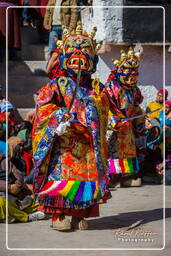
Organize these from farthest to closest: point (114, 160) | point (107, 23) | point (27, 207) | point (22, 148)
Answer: point (107, 23) < point (114, 160) < point (22, 148) < point (27, 207)

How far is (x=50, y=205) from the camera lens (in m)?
8.37

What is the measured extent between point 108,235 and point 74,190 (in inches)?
21.1

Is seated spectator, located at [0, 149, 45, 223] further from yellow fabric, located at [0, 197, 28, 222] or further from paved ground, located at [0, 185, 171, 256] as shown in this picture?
paved ground, located at [0, 185, 171, 256]

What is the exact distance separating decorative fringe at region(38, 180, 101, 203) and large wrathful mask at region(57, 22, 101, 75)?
108 centimetres

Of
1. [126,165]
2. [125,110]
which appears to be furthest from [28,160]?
[126,165]

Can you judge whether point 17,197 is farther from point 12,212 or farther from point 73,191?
point 73,191

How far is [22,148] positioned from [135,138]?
7.40 feet

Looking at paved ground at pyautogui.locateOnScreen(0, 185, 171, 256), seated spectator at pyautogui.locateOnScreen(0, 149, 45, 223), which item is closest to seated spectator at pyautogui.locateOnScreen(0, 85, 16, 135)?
paved ground at pyautogui.locateOnScreen(0, 185, 171, 256)

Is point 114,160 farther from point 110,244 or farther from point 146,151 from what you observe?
point 110,244

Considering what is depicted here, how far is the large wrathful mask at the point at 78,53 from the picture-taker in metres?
8.45

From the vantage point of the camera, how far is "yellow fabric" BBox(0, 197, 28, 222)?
348 inches

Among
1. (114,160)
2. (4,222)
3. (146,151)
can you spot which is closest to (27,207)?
(4,222)

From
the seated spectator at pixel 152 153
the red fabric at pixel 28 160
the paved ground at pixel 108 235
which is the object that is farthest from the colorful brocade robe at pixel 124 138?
the paved ground at pixel 108 235

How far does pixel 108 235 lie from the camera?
8.30 metres
